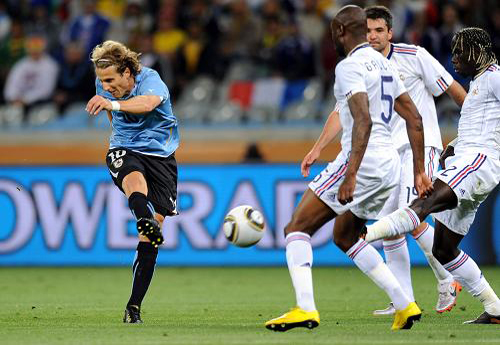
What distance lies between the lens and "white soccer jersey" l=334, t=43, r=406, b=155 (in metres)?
6.99

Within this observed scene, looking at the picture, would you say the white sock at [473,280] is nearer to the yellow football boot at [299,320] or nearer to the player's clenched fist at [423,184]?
the player's clenched fist at [423,184]

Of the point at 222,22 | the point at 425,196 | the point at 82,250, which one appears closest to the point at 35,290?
the point at 82,250

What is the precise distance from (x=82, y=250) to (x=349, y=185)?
7962 millimetres

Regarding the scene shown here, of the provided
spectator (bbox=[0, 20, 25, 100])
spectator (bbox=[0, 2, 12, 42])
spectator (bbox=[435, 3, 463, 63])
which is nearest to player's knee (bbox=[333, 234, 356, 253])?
spectator (bbox=[435, 3, 463, 63])

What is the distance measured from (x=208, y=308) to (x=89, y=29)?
367 inches

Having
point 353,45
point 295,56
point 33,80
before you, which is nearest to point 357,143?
point 353,45

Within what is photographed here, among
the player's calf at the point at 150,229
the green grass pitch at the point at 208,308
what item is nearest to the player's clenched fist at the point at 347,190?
the green grass pitch at the point at 208,308

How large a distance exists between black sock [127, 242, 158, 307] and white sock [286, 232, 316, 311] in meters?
1.34

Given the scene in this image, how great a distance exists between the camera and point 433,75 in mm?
8875

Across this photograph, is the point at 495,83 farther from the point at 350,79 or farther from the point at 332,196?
the point at 332,196

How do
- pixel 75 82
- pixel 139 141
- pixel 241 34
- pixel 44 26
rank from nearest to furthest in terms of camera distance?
pixel 139 141 → pixel 75 82 → pixel 241 34 → pixel 44 26

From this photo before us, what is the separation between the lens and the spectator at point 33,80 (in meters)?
17.2

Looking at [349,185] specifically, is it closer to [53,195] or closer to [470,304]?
[470,304]

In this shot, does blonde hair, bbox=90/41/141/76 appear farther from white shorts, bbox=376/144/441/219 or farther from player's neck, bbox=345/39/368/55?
white shorts, bbox=376/144/441/219
